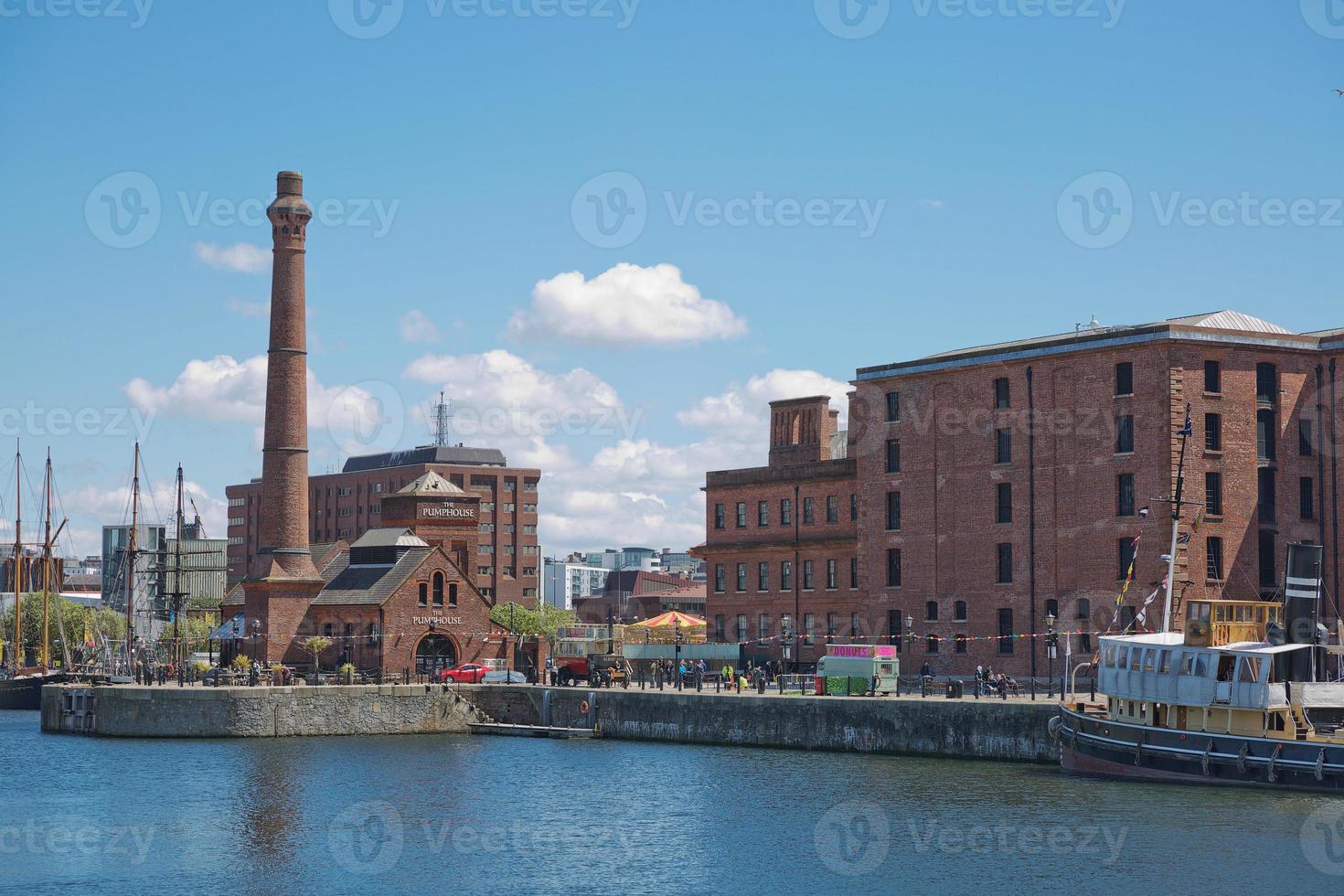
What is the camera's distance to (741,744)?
71.0 meters

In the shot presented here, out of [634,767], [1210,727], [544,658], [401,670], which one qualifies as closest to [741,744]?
[634,767]

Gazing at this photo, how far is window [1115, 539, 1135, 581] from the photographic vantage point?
7412 cm

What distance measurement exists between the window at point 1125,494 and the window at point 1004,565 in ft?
20.4

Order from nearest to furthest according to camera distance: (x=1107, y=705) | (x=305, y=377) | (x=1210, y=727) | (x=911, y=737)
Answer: (x=1210, y=727) < (x=1107, y=705) < (x=911, y=737) < (x=305, y=377)

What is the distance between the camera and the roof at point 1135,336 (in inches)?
2921

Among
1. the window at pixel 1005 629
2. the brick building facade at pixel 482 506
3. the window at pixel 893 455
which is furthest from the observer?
the brick building facade at pixel 482 506

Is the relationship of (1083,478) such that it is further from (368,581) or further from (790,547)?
(368,581)

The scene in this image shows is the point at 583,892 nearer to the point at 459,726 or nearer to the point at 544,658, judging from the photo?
the point at 459,726

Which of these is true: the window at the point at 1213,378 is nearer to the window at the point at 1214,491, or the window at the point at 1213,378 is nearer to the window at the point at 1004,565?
the window at the point at 1214,491

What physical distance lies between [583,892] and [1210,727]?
78.1 ft

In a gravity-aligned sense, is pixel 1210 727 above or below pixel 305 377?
below

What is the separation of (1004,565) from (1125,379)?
10.8m

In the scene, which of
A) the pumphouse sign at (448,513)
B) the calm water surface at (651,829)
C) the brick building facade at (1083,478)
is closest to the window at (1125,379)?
the brick building facade at (1083,478)

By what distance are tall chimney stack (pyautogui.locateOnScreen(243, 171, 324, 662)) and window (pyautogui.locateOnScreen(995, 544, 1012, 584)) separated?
37.8 metres
